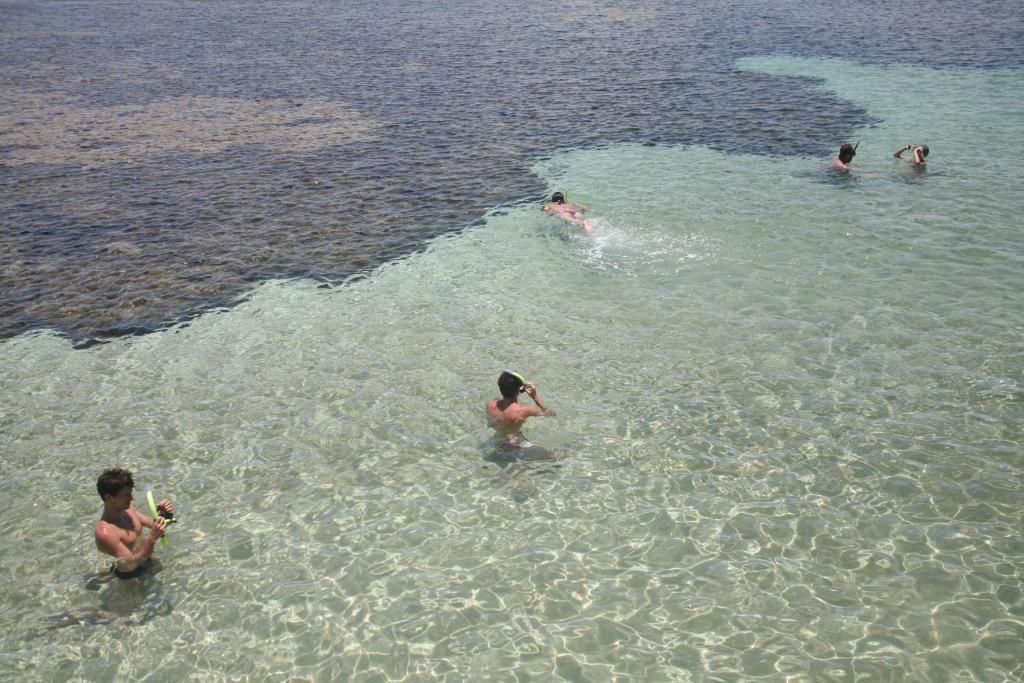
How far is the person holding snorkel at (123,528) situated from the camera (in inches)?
345

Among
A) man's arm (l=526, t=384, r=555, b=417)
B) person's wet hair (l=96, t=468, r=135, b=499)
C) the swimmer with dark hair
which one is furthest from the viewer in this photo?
the swimmer with dark hair

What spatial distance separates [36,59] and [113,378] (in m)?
39.9

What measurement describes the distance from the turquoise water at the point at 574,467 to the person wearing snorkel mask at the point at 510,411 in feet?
1.26

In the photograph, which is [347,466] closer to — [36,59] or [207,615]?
[207,615]

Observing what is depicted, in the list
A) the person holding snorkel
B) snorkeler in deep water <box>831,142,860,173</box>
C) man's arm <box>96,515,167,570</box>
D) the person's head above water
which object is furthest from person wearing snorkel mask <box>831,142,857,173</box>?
man's arm <box>96,515,167,570</box>

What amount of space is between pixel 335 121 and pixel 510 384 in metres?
22.1

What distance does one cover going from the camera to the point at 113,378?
13.7m

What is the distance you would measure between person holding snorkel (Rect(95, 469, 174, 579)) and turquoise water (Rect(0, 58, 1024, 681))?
31cm

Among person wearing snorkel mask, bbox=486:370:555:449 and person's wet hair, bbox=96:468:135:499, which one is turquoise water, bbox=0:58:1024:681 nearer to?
person wearing snorkel mask, bbox=486:370:555:449

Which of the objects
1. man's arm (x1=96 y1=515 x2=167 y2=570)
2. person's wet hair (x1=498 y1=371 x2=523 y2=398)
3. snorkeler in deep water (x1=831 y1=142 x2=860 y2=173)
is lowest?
man's arm (x1=96 y1=515 x2=167 y2=570)

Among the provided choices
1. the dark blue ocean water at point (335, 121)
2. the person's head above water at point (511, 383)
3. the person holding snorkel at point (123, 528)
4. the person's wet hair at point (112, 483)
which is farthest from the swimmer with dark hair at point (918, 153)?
the person's wet hair at point (112, 483)

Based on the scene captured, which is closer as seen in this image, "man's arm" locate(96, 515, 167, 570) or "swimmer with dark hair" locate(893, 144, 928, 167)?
"man's arm" locate(96, 515, 167, 570)

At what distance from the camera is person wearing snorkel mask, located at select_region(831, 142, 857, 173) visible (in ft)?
67.3

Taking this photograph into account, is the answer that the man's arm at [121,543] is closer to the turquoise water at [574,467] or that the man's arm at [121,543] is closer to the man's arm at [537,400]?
the turquoise water at [574,467]
